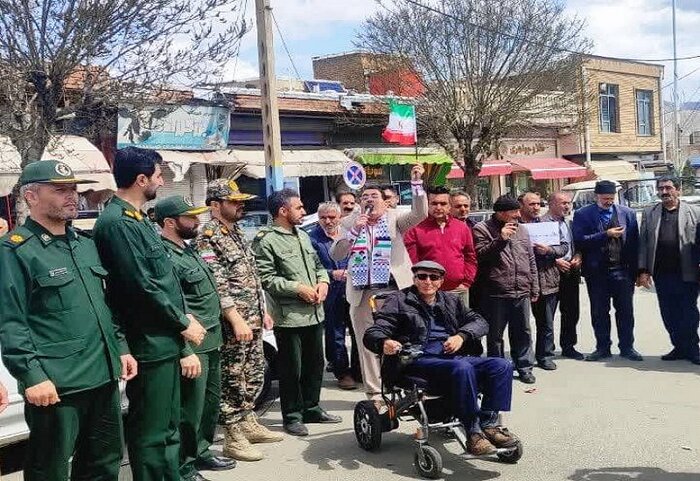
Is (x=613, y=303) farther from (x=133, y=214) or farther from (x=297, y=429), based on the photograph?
(x=133, y=214)

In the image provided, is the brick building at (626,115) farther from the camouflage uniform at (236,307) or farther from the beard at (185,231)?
the beard at (185,231)

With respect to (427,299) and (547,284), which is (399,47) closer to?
(547,284)

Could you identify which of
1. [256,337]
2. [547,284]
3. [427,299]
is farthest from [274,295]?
[547,284]

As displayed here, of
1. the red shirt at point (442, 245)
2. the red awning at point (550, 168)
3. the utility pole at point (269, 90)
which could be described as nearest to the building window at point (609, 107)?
the red awning at point (550, 168)

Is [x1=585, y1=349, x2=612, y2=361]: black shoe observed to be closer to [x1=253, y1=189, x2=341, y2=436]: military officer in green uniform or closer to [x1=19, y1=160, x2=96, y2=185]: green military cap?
[x1=253, y1=189, x2=341, y2=436]: military officer in green uniform

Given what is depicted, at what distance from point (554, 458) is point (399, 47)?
749 inches

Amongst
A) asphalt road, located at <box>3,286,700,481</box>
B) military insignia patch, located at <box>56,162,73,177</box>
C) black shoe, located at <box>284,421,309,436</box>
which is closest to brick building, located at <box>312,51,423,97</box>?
asphalt road, located at <box>3,286,700,481</box>

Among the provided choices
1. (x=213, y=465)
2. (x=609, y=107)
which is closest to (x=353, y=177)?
(x=213, y=465)

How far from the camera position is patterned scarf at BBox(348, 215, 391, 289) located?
20.1ft

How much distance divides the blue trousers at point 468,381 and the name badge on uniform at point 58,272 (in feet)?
8.07

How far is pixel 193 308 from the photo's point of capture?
15.4 feet

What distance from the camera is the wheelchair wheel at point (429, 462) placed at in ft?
15.6

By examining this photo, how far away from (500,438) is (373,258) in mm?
1828

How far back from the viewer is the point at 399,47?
22766 mm
